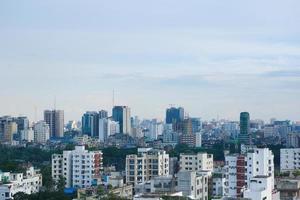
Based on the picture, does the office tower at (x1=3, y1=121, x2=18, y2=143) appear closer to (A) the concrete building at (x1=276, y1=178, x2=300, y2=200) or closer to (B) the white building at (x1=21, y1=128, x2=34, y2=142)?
(B) the white building at (x1=21, y1=128, x2=34, y2=142)

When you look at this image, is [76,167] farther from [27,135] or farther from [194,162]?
[27,135]

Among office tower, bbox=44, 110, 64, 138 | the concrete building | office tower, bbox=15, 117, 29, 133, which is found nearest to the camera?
the concrete building

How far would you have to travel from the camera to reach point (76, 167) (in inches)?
774

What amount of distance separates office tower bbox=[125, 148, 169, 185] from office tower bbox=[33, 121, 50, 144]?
30450mm

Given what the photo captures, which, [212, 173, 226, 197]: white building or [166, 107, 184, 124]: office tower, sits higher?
[166, 107, 184, 124]: office tower

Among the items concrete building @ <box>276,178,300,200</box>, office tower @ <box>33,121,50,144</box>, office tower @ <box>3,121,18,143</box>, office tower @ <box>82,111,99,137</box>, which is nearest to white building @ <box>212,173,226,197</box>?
concrete building @ <box>276,178,300,200</box>

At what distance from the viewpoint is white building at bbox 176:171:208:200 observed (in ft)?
44.4

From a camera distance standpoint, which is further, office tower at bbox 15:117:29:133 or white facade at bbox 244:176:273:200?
office tower at bbox 15:117:29:133

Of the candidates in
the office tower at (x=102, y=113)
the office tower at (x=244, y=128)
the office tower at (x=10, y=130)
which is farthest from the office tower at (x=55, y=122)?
the office tower at (x=244, y=128)

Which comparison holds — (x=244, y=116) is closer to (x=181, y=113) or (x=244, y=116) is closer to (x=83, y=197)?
(x=181, y=113)

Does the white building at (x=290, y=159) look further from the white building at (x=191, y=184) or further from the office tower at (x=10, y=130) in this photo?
the office tower at (x=10, y=130)

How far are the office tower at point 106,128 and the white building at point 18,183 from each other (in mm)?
30472

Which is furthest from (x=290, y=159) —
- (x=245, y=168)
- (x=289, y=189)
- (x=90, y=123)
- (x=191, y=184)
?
(x=90, y=123)

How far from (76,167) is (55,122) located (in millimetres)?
34166
